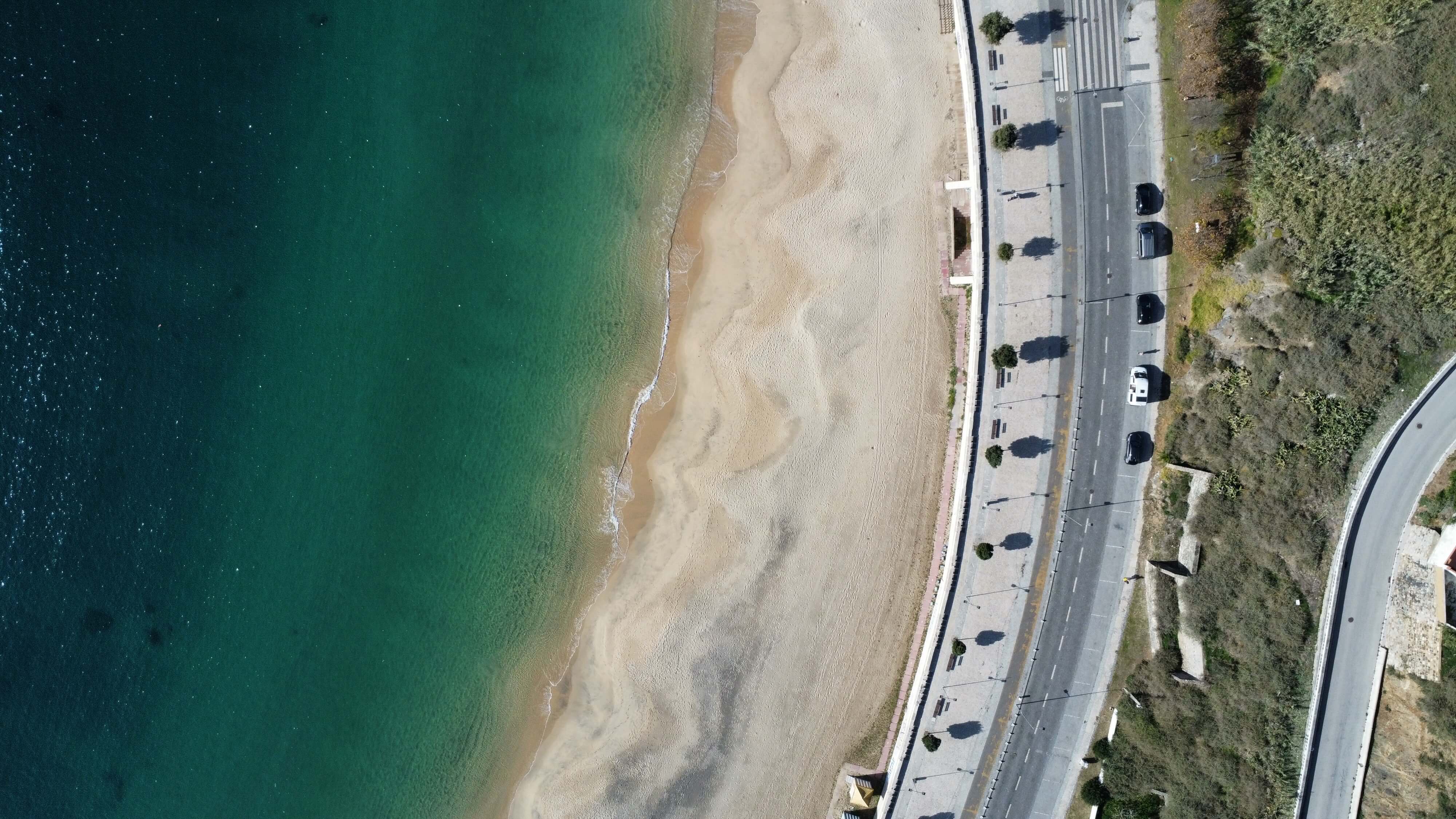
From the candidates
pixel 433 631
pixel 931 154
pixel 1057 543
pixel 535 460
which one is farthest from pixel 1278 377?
pixel 433 631

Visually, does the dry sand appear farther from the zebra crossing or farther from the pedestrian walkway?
the zebra crossing

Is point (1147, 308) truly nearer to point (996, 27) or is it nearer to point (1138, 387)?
point (1138, 387)

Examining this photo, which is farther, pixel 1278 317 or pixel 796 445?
pixel 796 445

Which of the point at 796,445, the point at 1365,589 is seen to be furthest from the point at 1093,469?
the point at 796,445

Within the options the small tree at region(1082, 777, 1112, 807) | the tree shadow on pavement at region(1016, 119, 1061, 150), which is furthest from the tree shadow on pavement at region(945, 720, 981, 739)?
the tree shadow on pavement at region(1016, 119, 1061, 150)

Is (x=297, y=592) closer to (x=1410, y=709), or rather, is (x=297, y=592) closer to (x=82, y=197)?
(x=82, y=197)

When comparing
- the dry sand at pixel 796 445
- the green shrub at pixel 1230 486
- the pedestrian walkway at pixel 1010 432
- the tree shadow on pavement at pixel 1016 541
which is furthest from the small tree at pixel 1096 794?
the green shrub at pixel 1230 486
